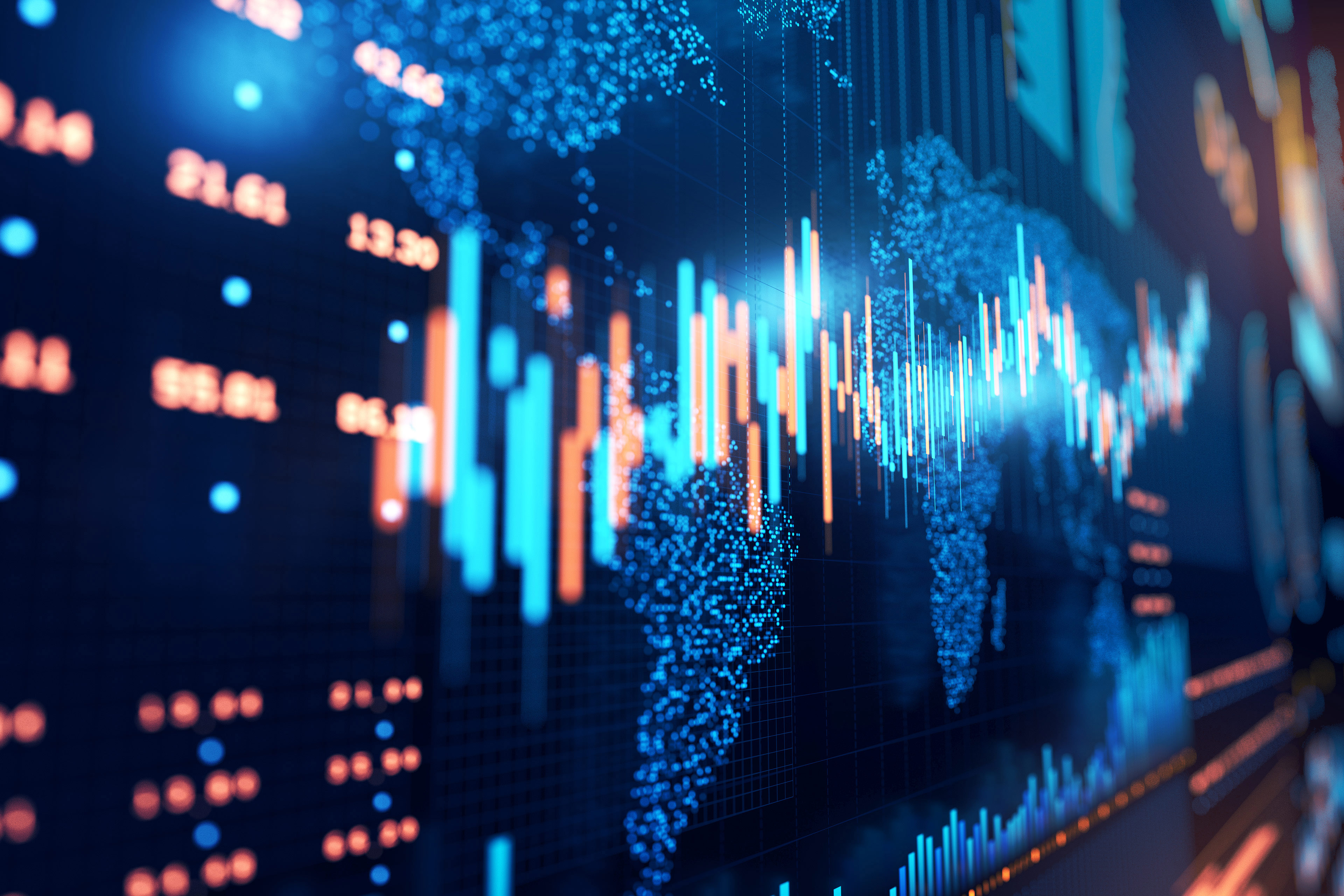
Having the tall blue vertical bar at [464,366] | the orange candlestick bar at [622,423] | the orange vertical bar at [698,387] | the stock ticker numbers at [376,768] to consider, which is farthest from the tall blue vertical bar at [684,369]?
the stock ticker numbers at [376,768]

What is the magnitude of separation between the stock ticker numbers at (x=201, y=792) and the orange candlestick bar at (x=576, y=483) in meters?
0.55

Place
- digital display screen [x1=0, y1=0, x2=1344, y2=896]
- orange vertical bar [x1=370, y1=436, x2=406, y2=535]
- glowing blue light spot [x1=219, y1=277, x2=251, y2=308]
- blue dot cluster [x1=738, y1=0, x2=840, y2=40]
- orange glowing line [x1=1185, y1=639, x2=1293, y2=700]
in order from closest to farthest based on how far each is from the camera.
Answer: digital display screen [x1=0, y1=0, x2=1344, y2=896], glowing blue light spot [x1=219, y1=277, x2=251, y2=308], orange vertical bar [x1=370, y1=436, x2=406, y2=535], blue dot cluster [x1=738, y1=0, x2=840, y2=40], orange glowing line [x1=1185, y1=639, x2=1293, y2=700]

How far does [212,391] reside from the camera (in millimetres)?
1081

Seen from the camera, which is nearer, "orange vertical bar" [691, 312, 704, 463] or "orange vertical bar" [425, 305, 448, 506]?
"orange vertical bar" [425, 305, 448, 506]

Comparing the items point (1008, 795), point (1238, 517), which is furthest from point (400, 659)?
point (1238, 517)

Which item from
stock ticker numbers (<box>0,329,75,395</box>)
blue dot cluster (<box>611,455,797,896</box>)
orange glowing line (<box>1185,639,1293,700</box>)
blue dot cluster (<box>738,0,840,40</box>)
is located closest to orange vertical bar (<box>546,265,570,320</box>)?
blue dot cluster (<box>611,455,797,896</box>)

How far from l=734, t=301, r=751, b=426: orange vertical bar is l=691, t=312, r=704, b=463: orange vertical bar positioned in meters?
0.15

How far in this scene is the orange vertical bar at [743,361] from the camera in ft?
6.81

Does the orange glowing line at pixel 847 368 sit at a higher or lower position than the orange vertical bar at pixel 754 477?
higher

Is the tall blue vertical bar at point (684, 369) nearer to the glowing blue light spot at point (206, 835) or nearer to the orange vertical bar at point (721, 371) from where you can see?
the orange vertical bar at point (721, 371)

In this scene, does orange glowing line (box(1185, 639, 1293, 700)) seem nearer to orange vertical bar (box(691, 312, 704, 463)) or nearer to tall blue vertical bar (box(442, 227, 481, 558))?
orange vertical bar (box(691, 312, 704, 463))

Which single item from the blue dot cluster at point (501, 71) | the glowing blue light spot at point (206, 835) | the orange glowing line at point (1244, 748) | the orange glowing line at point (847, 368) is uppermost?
the blue dot cluster at point (501, 71)

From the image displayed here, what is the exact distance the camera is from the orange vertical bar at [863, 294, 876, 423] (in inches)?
104

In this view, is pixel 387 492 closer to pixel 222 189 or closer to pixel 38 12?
pixel 222 189
